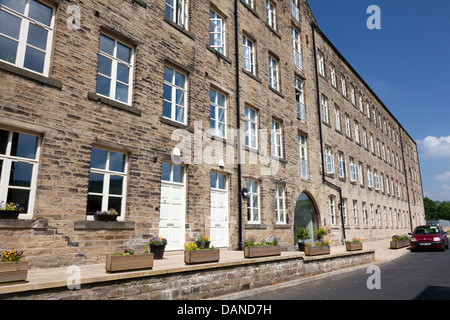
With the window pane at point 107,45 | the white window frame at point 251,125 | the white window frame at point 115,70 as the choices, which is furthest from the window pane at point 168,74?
the white window frame at point 251,125

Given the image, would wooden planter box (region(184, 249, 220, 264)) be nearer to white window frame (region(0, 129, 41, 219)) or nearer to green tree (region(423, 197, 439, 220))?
white window frame (region(0, 129, 41, 219))

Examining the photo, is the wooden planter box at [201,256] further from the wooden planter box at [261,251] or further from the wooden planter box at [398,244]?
the wooden planter box at [398,244]

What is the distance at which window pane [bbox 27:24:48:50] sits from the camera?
7609 millimetres

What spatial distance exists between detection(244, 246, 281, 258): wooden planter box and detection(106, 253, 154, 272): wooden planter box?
324cm

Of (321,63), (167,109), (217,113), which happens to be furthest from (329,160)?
(167,109)

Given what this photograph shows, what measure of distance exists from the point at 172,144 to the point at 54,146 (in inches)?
148

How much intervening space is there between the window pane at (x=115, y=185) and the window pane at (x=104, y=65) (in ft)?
9.67

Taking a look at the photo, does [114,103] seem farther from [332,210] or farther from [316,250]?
[332,210]

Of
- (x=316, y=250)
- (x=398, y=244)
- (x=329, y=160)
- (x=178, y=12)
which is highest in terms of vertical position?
(x=178, y=12)

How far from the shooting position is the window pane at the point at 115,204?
28.3ft

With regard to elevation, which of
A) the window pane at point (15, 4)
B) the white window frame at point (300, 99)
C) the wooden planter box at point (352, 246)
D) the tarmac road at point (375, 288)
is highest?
the white window frame at point (300, 99)

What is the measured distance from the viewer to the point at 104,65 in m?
9.11

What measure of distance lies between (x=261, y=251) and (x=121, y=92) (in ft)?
20.0
